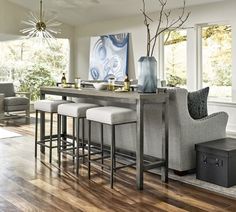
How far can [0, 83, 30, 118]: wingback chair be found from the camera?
8.11 meters

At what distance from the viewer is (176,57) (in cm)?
786

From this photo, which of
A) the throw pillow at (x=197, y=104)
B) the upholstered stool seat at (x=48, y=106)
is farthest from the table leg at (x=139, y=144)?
the upholstered stool seat at (x=48, y=106)

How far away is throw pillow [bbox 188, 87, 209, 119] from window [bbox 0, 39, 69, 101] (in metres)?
7.08

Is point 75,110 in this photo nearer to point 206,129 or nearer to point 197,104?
point 197,104

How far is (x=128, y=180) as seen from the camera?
12.7ft

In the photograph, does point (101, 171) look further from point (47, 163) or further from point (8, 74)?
point (8, 74)

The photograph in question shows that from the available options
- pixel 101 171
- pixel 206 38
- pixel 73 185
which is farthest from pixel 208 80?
pixel 73 185

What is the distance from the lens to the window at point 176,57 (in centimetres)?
768

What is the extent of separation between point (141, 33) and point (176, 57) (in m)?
1.12

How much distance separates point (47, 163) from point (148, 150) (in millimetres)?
1350

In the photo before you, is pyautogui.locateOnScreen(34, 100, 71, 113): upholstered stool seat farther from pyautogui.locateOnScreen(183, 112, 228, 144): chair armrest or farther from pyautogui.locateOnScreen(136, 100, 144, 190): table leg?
pyautogui.locateOnScreen(183, 112, 228, 144): chair armrest

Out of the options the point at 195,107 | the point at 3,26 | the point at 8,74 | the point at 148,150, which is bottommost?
the point at 148,150

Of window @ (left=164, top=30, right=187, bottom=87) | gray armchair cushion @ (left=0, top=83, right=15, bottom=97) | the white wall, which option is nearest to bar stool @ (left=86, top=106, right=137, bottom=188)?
the white wall

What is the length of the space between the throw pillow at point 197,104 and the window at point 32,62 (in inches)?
279
